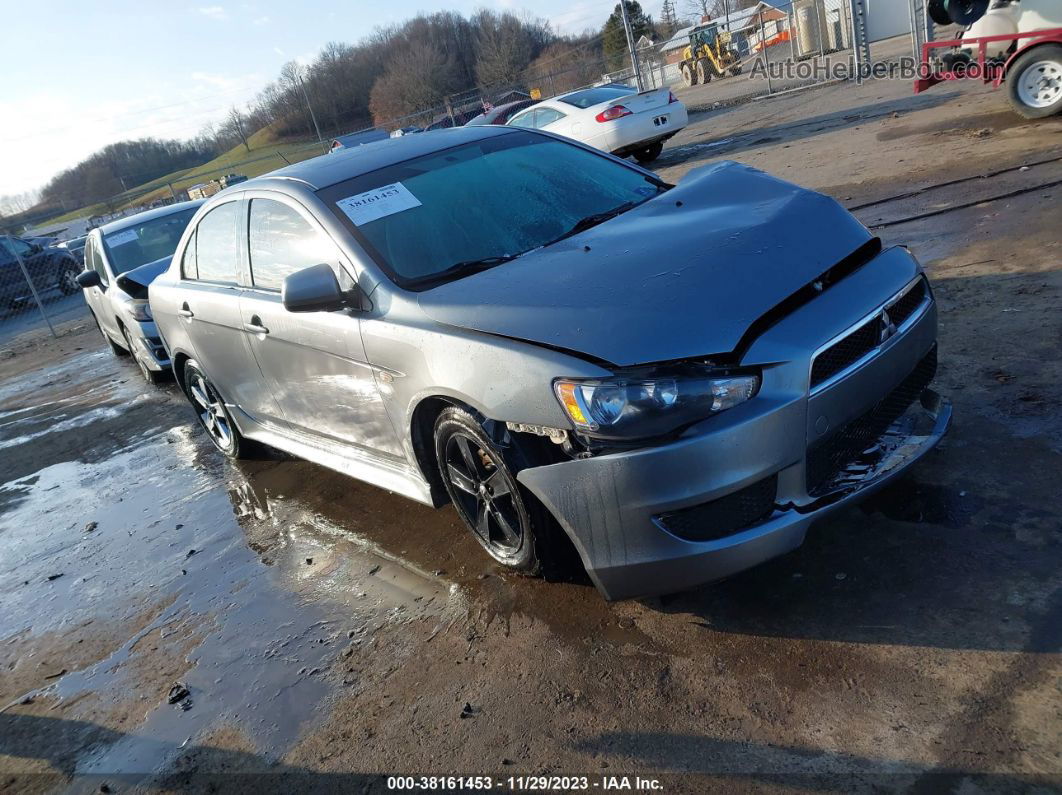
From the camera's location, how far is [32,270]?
72.7 ft

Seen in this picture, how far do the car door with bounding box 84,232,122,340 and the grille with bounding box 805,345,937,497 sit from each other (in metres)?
8.51

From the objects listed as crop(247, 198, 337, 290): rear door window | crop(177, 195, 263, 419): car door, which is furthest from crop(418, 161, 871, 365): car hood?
crop(177, 195, 263, 419): car door

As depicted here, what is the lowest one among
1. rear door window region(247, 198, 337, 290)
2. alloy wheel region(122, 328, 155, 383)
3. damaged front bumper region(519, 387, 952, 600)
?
alloy wheel region(122, 328, 155, 383)

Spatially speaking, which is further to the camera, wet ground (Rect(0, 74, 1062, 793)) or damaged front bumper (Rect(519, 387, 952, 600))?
damaged front bumper (Rect(519, 387, 952, 600))

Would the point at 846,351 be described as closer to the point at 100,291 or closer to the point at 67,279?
the point at 100,291

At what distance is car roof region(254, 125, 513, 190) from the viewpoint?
3.88 metres

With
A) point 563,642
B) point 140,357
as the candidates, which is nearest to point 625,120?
point 140,357

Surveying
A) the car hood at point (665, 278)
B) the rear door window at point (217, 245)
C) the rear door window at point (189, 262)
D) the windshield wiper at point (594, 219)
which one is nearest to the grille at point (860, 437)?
the car hood at point (665, 278)

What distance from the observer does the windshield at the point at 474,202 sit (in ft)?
11.3

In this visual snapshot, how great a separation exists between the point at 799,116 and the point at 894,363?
14183mm

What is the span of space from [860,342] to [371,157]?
254 cm

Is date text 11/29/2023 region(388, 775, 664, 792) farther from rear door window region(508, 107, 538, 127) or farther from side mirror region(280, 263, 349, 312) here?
rear door window region(508, 107, 538, 127)

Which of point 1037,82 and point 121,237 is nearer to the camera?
point 1037,82

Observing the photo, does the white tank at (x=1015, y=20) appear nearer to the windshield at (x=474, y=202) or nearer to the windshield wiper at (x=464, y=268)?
the windshield at (x=474, y=202)
